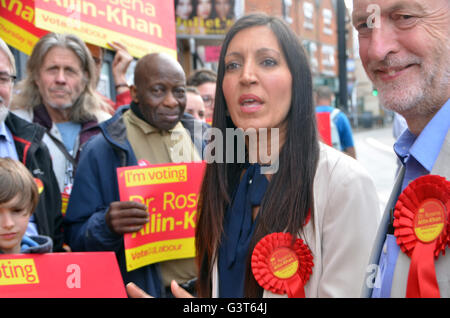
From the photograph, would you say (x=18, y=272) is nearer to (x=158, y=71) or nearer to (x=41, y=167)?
(x=41, y=167)

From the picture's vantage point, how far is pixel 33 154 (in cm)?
240

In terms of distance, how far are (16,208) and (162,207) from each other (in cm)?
64

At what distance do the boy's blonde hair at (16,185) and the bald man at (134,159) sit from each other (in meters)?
0.27

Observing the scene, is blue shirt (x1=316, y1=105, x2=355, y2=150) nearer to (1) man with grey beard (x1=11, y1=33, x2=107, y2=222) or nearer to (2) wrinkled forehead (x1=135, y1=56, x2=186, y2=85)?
(1) man with grey beard (x1=11, y1=33, x2=107, y2=222)

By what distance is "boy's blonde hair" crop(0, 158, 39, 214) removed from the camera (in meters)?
2.00

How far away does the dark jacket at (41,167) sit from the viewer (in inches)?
93.9

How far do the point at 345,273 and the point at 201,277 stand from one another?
1.78 ft

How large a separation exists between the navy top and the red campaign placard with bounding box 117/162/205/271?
54 centimetres

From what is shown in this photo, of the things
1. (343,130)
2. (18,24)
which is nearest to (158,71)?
(18,24)

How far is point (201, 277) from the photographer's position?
1616mm

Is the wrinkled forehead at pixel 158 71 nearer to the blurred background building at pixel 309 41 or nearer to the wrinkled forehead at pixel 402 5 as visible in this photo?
the blurred background building at pixel 309 41

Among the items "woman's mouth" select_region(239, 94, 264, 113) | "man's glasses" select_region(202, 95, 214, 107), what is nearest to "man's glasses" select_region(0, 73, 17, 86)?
"woman's mouth" select_region(239, 94, 264, 113)

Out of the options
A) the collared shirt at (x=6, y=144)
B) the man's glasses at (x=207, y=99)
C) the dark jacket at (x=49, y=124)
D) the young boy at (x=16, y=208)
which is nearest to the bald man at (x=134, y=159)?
the young boy at (x=16, y=208)
